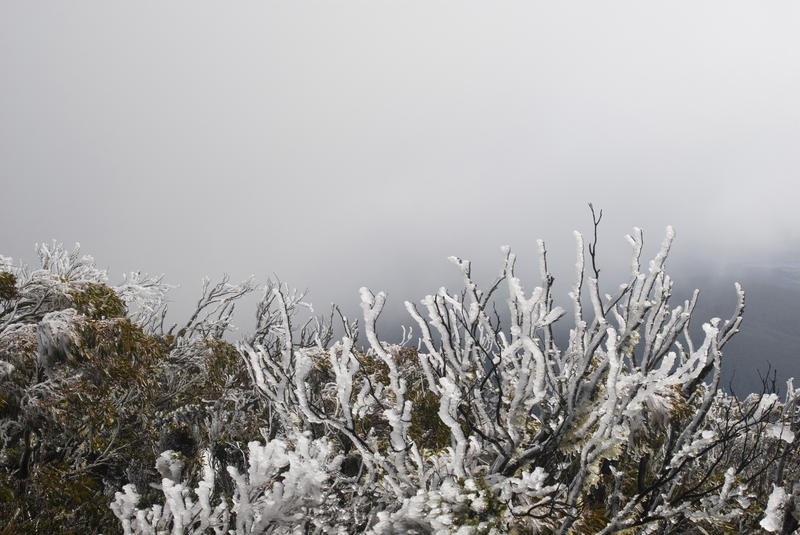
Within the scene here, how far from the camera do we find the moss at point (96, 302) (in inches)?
296

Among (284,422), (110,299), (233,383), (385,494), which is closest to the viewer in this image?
(385,494)

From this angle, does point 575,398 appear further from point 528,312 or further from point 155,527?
point 155,527

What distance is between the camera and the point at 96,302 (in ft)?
25.5

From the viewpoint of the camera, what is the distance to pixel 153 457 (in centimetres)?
1222

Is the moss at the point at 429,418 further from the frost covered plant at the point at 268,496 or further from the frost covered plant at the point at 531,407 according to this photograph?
the frost covered plant at the point at 268,496

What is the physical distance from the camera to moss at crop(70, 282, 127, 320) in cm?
751

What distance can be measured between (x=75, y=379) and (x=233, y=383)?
713cm

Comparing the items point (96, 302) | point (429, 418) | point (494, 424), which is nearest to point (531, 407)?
point (494, 424)

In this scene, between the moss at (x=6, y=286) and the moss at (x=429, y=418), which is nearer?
the moss at (x=6, y=286)

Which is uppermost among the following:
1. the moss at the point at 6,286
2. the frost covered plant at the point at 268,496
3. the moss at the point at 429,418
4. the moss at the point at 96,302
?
the moss at the point at 6,286

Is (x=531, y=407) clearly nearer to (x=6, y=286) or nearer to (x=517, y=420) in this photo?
(x=517, y=420)

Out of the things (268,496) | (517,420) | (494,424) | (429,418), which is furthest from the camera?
(429,418)

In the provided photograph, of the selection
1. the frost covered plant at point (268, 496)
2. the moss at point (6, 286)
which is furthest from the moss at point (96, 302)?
the frost covered plant at point (268, 496)

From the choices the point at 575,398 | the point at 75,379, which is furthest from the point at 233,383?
the point at 575,398
